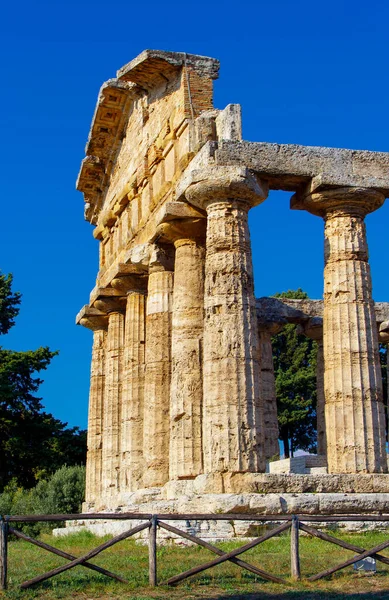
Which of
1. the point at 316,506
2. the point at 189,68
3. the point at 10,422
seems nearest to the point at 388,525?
the point at 316,506

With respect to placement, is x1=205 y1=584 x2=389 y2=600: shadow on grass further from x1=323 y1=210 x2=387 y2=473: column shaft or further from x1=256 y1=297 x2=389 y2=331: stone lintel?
x1=256 y1=297 x2=389 y2=331: stone lintel

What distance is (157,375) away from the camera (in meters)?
24.0

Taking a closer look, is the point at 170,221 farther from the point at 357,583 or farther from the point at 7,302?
the point at 7,302

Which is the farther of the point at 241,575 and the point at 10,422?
the point at 10,422

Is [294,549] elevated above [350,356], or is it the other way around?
[350,356]

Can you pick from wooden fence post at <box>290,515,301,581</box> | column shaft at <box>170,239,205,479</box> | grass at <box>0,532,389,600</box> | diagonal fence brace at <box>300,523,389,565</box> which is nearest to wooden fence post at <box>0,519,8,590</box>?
grass at <box>0,532,389,600</box>

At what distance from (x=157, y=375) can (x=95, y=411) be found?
790cm

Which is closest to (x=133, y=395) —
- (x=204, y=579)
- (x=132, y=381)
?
(x=132, y=381)

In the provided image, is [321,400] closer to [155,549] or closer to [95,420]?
[95,420]

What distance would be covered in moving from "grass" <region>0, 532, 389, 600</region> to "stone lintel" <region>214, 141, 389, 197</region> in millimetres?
8029

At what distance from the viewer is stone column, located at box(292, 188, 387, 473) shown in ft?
64.8

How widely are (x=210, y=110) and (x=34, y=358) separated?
1939 centimetres

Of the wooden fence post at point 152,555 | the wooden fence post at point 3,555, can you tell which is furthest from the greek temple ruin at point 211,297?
the wooden fence post at point 3,555

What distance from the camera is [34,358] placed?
129 ft
